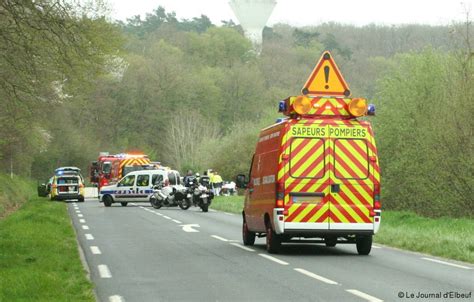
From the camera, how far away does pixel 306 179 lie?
17328 mm

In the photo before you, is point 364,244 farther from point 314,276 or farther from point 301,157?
point 314,276


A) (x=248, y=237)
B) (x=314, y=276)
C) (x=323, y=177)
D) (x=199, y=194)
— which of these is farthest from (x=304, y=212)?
(x=199, y=194)

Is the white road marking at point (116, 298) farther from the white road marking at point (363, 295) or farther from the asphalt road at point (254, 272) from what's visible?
the white road marking at point (363, 295)

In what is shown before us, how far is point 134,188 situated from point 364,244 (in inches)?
1192

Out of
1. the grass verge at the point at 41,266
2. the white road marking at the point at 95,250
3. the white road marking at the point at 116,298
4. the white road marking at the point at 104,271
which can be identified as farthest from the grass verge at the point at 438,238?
the white road marking at the point at 116,298

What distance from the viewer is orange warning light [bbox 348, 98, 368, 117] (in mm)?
17625

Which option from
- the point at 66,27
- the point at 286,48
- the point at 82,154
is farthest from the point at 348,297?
the point at 286,48

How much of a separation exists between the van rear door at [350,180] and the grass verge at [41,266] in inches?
186

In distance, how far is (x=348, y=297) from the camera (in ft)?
36.3

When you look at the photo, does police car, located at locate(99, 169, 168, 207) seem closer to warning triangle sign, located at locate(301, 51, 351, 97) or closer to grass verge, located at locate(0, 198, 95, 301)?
grass verge, located at locate(0, 198, 95, 301)

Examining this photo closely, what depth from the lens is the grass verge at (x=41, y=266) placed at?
37.5 ft

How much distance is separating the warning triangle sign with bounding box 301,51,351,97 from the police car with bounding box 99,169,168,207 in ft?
94.7

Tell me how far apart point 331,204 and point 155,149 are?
93825 millimetres

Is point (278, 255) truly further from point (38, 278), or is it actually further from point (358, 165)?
point (38, 278)
